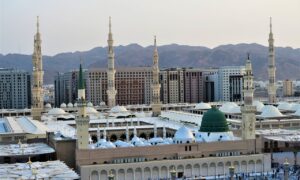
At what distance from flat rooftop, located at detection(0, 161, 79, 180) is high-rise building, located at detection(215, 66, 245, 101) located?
5947cm

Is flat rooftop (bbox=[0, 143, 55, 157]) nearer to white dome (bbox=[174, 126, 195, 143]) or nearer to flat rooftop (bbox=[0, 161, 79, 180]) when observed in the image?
flat rooftop (bbox=[0, 161, 79, 180])

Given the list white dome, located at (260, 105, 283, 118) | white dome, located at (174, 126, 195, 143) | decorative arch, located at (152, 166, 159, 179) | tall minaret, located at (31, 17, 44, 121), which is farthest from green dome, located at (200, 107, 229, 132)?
tall minaret, located at (31, 17, 44, 121)

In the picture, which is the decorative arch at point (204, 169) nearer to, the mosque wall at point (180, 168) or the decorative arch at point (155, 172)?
the mosque wall at point (180, 168)

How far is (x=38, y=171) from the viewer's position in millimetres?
22828

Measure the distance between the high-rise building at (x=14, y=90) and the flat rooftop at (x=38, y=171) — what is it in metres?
55.0

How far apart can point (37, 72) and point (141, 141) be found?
1978 cm

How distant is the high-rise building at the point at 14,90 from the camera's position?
256 ft

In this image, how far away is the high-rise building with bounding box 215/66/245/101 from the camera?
268 feet

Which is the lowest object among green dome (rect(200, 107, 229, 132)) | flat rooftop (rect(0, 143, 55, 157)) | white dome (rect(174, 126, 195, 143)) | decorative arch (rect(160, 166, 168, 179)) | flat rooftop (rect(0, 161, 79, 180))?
decorative arch (rect(160, 166, 168, 179))

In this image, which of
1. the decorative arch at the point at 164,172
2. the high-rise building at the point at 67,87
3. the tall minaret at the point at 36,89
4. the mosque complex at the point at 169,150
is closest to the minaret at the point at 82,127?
the mosque complex at the point at 169,150

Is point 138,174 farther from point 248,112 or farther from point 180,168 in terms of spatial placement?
point 248,112

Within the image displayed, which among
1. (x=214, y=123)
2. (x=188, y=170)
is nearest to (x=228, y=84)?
(x=214, y=123)

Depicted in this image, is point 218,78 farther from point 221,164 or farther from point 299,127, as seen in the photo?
point 221,164

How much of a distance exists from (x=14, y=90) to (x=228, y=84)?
30.4 metres
